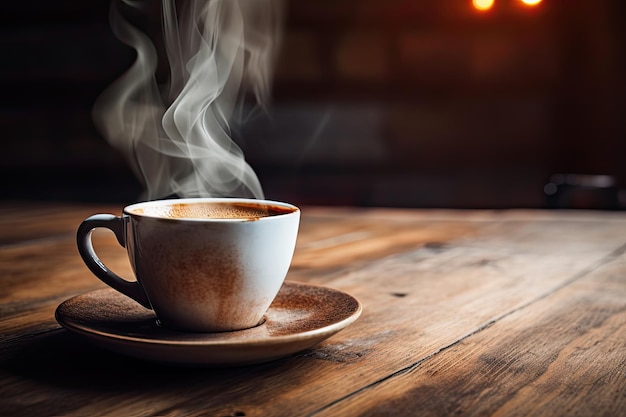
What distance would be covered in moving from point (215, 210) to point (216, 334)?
134 mm

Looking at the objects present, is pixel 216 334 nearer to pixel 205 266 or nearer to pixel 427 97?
pixel 205 266

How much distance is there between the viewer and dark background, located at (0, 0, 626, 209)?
2639mm

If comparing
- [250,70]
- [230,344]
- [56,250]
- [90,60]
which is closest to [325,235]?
[56,250]

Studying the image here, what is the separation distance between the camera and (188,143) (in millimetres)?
742

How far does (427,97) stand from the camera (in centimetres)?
278

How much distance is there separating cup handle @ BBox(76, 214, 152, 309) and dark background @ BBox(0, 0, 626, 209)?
220 centimetres

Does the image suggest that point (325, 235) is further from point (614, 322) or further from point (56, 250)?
point (614, 322)

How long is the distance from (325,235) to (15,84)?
235 cm

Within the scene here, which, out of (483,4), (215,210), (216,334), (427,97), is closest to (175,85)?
(427,97)

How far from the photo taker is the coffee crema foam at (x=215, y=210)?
1.92 ft

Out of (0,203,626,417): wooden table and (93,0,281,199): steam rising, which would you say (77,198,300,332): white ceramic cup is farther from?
(93,0,281,199): steam rising

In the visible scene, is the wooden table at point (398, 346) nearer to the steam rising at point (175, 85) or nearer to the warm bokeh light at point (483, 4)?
the steam rising at point (175, 85)

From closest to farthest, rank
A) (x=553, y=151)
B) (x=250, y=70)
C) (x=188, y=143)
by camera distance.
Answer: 1. (x=188, y=143)
2. (x=553, y=151)
3. (x=250, y=70)

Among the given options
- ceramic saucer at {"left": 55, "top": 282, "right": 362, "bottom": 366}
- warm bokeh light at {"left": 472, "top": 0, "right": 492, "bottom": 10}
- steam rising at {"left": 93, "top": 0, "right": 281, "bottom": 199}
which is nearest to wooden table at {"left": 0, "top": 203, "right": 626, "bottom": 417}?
ceramic saucer at {"left": 55, "top": 282, "right": 362, "bottom": 366}
